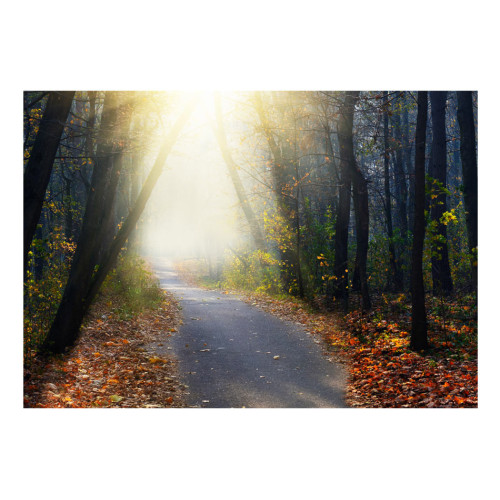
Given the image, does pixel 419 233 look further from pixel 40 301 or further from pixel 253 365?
pixel 40 301

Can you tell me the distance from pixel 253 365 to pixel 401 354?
2422 millimetres

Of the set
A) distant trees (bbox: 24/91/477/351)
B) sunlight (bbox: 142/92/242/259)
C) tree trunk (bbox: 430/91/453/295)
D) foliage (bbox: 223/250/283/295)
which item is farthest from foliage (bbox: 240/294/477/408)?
sunlight (bbox: 142/92/242/259)

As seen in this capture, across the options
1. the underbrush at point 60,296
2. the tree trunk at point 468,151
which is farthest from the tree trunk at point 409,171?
the underbrush at point 60,296

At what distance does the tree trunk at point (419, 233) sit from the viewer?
655 cm

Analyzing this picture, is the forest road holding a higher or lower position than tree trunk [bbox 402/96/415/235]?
lower

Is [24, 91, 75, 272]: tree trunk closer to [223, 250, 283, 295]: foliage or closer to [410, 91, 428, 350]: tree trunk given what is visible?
[410, 91, 428, 350]: tree trunk

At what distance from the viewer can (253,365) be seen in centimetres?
693

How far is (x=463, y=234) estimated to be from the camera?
38.2 ft

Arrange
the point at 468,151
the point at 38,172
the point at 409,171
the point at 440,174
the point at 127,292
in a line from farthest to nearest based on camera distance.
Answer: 1. the point at 409,171
2. the point at 127,292
3. the point at 440,174
4. the point at 468,151
5. the point at 38,172

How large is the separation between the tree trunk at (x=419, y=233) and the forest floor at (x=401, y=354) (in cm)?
29

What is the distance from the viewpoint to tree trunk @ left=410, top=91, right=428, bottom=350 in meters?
6.55

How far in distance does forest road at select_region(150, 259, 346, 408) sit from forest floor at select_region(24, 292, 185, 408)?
31cm

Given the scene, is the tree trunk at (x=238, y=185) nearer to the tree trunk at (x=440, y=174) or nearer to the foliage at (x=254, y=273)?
the foliage at (x=254, y=273)

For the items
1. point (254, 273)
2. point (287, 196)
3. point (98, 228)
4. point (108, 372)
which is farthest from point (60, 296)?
point (254, 273)
